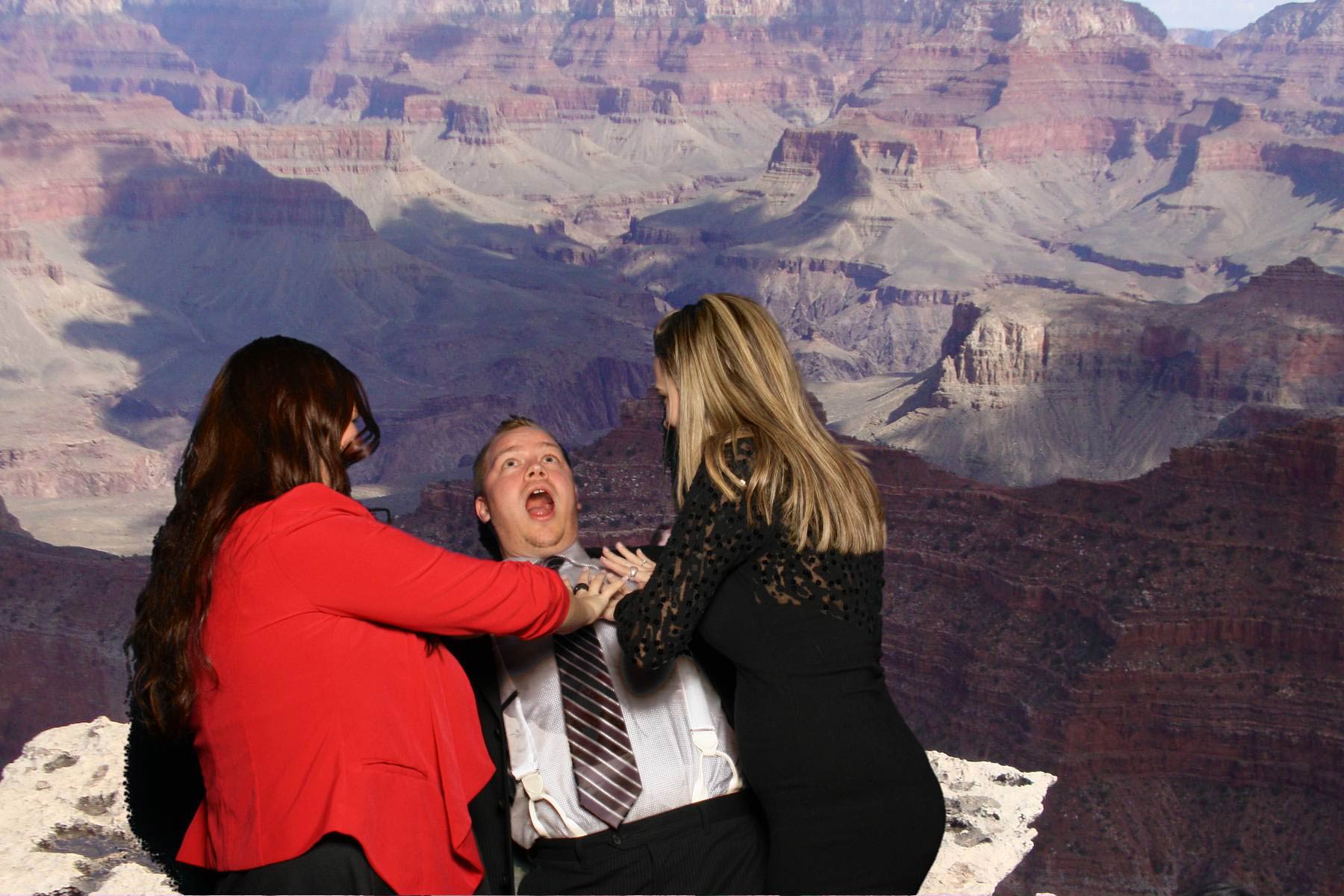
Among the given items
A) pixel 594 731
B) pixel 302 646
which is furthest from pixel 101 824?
pixel 302 646

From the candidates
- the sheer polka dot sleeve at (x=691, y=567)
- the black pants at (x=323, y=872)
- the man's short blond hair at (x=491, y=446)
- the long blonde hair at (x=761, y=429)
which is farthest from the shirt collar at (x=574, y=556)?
the black pants at (x=323, y=872)

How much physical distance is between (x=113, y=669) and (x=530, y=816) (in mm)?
29516

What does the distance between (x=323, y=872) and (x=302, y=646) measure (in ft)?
2.36

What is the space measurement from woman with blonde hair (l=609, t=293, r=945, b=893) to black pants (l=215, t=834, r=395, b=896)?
1189 mm

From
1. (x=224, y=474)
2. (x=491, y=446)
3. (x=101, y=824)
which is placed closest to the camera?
(x=224, y=474)

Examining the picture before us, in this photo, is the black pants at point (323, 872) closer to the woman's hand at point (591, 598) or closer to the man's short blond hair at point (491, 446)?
the woman's hand at point (591, 598)

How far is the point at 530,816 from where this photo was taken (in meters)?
5.75

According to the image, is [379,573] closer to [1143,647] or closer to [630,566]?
[630,566]

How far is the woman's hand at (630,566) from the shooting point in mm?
6074

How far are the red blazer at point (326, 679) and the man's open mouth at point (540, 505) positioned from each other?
1570 mm

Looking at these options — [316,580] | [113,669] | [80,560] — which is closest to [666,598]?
[316,580]

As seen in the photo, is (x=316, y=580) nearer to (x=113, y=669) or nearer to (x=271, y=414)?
(x=271, y=414)

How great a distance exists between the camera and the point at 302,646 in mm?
4859

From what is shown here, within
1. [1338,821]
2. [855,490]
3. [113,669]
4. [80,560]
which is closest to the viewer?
[855,490]
